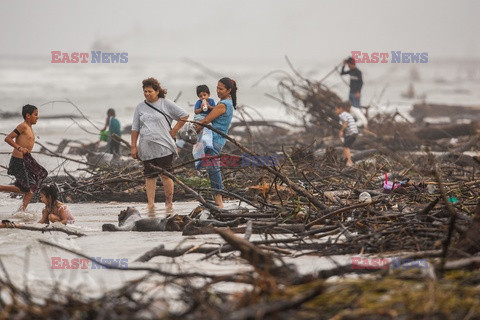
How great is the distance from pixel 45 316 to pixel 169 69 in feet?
214

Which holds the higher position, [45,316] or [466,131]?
[466,131]

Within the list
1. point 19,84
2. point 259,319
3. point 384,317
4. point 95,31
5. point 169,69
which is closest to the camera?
point 259,319

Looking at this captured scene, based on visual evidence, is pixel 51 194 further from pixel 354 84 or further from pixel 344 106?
pixel 354 84

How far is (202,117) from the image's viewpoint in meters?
8.70

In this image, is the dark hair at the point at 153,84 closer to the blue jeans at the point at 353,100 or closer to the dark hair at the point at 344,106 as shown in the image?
the dark hair at the point at 344,106

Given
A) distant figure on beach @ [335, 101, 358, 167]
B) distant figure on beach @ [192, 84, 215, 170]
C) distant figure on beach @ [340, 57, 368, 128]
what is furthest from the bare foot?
distant figure on beach @ [340, 57, 368, 128]

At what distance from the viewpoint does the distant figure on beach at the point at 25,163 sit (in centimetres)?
852

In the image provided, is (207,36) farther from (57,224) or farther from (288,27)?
(57,224)

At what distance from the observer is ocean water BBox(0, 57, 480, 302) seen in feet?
16.8

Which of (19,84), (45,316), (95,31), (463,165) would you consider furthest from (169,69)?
(45,316)

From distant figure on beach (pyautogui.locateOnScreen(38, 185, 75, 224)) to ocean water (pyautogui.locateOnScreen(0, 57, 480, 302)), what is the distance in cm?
17

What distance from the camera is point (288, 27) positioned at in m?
113

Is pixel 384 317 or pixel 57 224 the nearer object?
pixel 384 317

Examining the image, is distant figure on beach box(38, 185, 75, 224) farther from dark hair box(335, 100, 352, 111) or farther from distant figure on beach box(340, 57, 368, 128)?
distant figure on beach box(340, 57, 368, 128)
